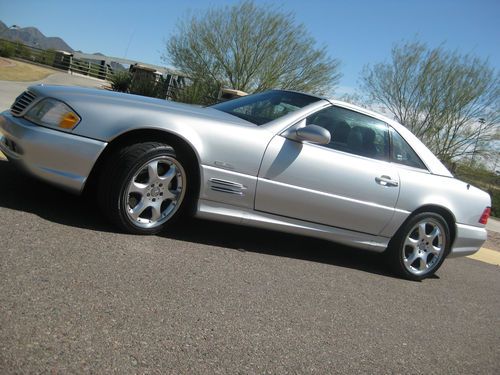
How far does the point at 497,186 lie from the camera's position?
827 inches

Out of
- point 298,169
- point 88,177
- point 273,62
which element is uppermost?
point 273,62

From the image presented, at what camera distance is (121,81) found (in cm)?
2027

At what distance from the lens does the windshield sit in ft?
14.7

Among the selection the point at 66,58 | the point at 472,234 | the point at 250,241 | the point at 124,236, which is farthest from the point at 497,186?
the point at 66,58

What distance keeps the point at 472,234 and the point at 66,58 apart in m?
33.7

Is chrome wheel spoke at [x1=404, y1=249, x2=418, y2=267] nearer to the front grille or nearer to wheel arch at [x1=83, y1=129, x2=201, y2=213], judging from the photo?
wheel arch at [x1=83, y1=129, x2=201, y2=213]

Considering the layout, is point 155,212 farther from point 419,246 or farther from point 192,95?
point 192,95

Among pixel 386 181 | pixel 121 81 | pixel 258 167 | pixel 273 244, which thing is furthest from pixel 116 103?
pixel 121 81

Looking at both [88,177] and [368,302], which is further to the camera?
[368,302]

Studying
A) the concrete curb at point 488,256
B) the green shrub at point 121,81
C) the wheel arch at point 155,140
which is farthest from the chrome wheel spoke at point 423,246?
the green shrub at point 121,81

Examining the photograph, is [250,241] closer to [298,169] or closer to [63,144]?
[298,169]

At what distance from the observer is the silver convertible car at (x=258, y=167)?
144 inches

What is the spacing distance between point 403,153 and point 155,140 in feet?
8.15

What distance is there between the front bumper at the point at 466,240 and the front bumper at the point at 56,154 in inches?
143
